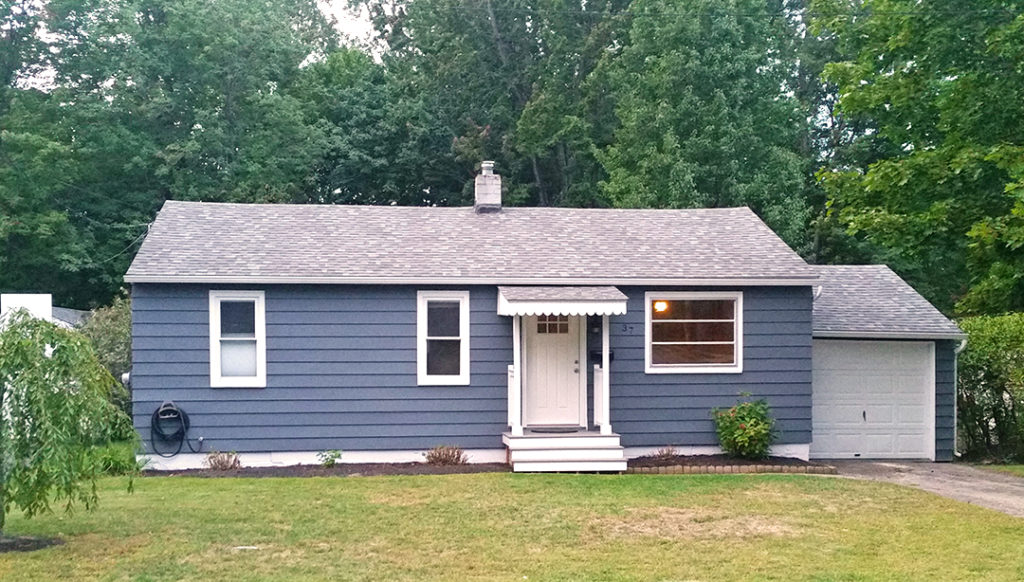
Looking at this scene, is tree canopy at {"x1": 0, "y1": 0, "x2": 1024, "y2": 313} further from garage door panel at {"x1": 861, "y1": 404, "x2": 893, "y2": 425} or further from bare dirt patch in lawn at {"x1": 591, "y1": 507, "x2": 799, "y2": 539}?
bare dirt patch in lawn at {"x1": 591, "y1": 507, "x2": 799, "y2": 539}

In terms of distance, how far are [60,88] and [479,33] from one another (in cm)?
1336

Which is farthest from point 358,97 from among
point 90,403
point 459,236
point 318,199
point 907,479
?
point 90,403

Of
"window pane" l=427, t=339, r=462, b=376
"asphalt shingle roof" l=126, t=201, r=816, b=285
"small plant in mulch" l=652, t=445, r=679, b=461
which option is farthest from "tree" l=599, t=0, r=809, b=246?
"window pane" l=427, t=339, r=462, b=376

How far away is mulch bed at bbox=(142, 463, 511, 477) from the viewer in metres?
13.5

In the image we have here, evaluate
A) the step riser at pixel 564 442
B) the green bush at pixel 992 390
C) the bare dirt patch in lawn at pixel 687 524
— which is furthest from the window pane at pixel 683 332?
the bare dirt patch in lawn at pixel 687 524

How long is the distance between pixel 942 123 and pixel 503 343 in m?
6.97

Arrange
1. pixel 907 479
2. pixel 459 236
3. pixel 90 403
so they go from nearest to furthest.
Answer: pixel 90 403, pixel 907 479, pixel 459 236

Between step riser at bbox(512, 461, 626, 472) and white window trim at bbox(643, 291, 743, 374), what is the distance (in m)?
1.83

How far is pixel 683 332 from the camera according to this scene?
1506 centimetres

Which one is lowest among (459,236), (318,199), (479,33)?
(459,236)

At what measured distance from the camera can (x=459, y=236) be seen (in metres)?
15.7

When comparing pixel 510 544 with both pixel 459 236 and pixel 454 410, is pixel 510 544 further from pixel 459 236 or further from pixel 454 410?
pixel 459 236

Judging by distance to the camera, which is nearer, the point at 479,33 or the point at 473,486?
the point at 473,486

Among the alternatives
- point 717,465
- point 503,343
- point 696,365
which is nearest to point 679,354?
point 696,365
